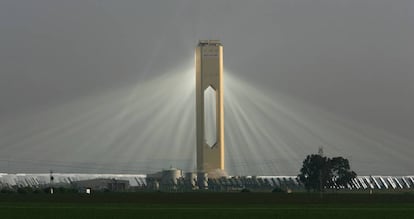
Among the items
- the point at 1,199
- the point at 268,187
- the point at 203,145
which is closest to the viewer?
the point at 1,199

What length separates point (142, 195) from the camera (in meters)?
99.8

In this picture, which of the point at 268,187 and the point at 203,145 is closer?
the point at 268,187

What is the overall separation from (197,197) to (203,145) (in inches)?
3881

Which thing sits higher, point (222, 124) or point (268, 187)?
point (222, 124)

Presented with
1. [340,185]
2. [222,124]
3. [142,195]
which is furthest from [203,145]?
[142,195]

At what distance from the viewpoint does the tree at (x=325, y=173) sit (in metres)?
180

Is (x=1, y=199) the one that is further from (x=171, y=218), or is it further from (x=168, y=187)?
(x=168, y=187)

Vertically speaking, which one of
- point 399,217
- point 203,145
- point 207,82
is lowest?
point 399,217

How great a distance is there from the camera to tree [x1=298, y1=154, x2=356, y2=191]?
591 feet

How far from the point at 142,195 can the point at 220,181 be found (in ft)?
270

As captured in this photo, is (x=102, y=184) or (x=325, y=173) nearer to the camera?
(x=325, y=173)

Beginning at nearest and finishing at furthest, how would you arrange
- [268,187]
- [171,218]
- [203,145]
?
[171,218] < [268,187] < [203,145]

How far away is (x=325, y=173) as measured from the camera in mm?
181125

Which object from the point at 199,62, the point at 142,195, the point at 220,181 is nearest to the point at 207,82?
the point at 199,62
